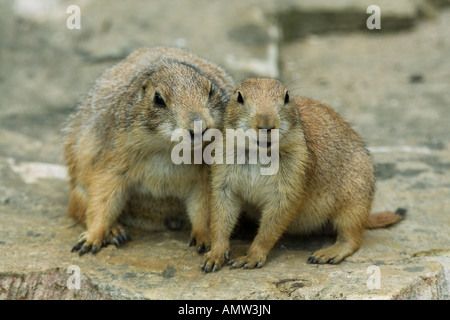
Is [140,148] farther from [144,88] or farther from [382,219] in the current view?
[382,219]

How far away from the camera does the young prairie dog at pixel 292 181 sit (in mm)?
5902

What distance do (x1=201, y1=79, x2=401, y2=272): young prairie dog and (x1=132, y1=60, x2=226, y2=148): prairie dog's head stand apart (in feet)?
0.85

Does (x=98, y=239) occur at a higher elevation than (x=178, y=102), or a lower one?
lower

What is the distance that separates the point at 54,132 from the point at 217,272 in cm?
576

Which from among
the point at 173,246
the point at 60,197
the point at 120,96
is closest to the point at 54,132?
the point at 60,197

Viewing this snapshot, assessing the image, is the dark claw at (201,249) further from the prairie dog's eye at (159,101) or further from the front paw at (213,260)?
the prairie dog's eye at (159,101)

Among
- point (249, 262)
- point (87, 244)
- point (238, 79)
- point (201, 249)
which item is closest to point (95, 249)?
point (87, 244)

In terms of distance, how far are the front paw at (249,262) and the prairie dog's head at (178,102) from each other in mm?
1309

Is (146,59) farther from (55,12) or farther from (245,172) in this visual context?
(55,12)

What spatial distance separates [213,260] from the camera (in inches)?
248

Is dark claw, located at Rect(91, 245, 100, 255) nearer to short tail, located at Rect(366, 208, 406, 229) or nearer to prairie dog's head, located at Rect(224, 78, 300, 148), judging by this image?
prairie dog's head, located at Rect(224, 78, 300, 148)

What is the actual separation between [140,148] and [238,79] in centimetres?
533

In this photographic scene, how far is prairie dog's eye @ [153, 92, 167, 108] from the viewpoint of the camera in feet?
20.3

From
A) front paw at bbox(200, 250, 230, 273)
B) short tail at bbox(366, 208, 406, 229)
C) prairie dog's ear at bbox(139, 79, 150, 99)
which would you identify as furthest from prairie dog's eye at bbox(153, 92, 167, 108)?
short tail at bbox(366, 208, 406, 229)
